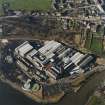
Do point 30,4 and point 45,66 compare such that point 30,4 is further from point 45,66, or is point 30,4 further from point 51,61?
point 45,66

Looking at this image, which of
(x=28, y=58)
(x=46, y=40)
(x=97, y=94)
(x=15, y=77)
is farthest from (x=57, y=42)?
(x=97, y=94)

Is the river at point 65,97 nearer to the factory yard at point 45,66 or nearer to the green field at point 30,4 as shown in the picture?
the factory yard at point 45,66

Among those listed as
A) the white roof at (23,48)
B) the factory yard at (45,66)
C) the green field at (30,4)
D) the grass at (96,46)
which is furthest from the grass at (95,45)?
the green field at (30,4)

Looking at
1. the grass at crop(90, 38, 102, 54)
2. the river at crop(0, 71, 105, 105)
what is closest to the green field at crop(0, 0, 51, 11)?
the grass at crop(90, 38, 102, 54)

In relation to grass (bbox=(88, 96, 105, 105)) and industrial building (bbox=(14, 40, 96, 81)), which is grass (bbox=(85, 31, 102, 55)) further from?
grass (bbox=(88, 96, 105, 105))

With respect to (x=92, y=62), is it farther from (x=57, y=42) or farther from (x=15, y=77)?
(x=15, y=77)

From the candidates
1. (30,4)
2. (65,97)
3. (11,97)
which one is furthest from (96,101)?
(30,4)

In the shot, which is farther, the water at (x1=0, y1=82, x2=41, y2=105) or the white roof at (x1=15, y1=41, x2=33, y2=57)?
the white roof at (x1=15, y1=41, x2=33, y2=57)
